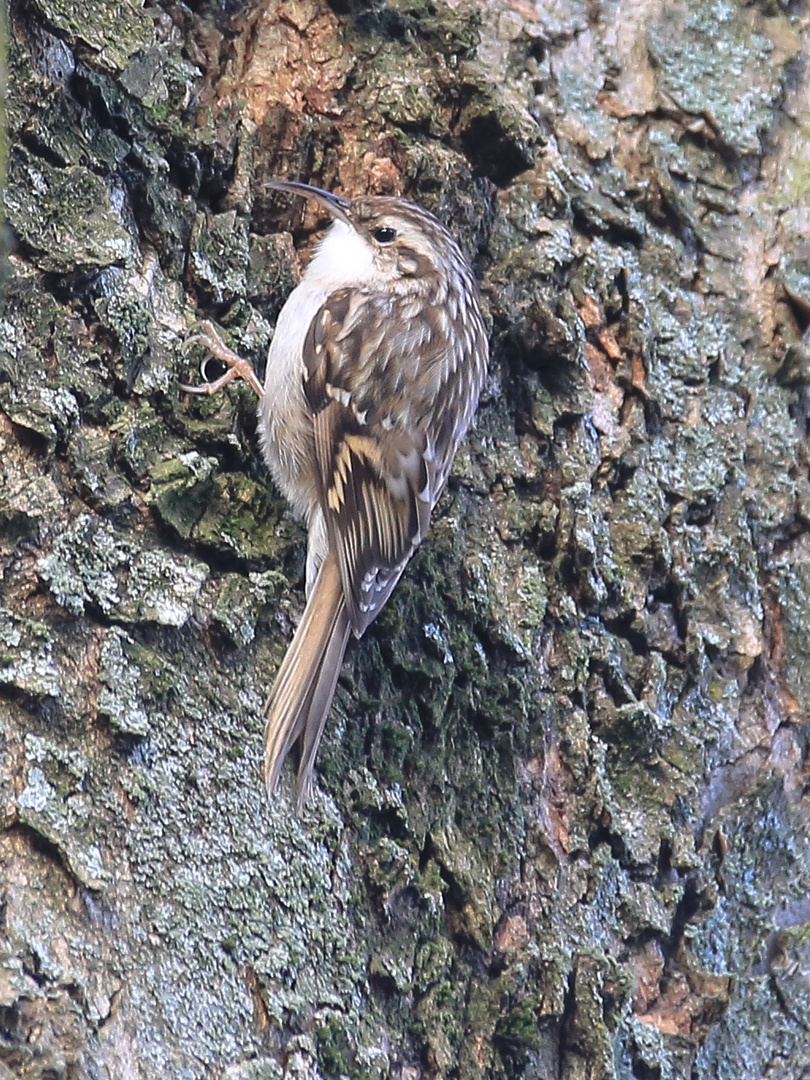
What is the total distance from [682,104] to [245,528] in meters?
1.36

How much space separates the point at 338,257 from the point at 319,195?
0.71 ft

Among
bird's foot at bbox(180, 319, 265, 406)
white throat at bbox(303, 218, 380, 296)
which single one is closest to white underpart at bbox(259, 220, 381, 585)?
white throat at bbox(303, 218, 380, 296)

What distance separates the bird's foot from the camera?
196 cm

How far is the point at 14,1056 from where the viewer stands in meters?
1.32

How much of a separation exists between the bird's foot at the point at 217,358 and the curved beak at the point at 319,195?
297 mm

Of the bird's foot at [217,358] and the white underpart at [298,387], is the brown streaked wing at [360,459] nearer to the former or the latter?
the white underpart at [298,387]

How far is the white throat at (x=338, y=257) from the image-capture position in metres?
2.29

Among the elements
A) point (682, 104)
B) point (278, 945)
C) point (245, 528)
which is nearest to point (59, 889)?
point (278, 945)

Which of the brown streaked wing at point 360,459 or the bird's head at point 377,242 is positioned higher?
the bird's head at point 377,242

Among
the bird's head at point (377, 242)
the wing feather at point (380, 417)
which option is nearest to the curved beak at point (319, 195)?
the bird's head at point (377, 242)

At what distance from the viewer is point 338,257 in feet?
7.77

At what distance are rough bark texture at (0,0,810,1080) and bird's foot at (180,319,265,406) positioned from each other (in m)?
0.03

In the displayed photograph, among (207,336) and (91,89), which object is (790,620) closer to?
(207,336)

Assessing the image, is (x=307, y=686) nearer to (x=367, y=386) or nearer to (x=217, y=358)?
(x=217, y=358)
